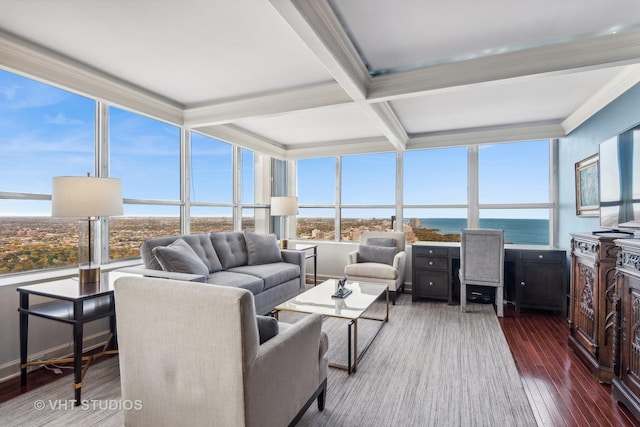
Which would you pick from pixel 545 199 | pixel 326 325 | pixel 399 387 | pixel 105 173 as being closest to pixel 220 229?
pixel 105 173

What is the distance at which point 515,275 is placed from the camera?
3902mm

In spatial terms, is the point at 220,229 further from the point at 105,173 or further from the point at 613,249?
the point at 613,249

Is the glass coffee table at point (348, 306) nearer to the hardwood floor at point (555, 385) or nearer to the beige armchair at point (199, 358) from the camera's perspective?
the beige armchair at point (199, 358)

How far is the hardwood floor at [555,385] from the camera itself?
1.89 metres

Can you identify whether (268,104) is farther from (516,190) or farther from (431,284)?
(516,190)

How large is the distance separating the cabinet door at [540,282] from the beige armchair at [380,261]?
1.45m

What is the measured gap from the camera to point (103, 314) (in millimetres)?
2199

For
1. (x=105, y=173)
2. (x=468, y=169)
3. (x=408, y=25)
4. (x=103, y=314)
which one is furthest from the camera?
(x=468, y=169)

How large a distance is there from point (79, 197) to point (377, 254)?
3.52 meters

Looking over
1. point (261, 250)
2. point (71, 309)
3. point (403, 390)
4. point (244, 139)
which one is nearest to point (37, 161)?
point (71, 309)

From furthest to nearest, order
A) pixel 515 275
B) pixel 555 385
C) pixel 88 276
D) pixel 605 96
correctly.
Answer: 1. pixel 515 275
2. pixel 605 96
3. pixel 88 276
4. pixel 555 385

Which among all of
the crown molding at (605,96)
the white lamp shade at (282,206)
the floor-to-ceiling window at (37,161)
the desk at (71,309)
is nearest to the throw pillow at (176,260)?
the desk at (71,309)

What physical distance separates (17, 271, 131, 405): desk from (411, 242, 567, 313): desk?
358 centimetres

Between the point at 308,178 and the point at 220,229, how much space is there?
2054 millimetres
